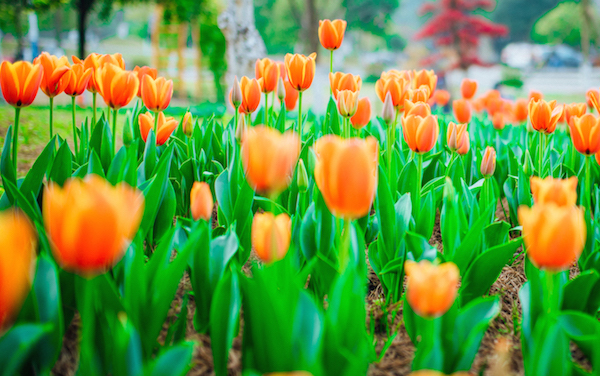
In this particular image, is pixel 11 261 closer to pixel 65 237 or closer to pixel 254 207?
pixel 65 237

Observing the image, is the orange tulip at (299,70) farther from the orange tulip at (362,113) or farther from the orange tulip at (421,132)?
the orange tulip at (421,132)

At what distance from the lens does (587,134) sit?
4.25ft

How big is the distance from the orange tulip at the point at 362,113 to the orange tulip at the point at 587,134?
71cm

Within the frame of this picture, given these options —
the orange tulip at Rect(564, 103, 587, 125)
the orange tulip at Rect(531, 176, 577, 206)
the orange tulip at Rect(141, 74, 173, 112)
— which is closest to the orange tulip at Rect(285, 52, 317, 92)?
the orange tulip at Rect(141, 74, 173, 112)

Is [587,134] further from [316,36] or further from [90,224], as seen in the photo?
[316,36]

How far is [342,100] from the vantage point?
158 centimetres

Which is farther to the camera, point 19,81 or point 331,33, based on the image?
point 331,33

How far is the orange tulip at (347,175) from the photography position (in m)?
0.77

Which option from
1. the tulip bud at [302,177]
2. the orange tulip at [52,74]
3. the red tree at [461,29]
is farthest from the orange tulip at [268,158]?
the red tree at [461,29]

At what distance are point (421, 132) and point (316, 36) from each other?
13.0m

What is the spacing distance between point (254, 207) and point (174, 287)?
0.77 m

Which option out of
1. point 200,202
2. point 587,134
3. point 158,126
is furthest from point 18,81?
point 587,134

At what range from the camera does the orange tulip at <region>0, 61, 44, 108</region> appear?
1.30 metres

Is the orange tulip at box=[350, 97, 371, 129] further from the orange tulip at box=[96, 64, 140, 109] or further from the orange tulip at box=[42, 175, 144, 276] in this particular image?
the orange tulip at box=[42, 175, 144, 276]
